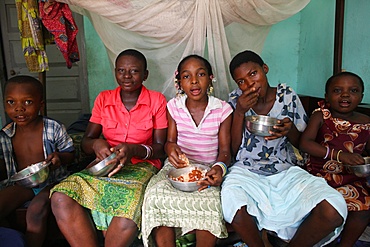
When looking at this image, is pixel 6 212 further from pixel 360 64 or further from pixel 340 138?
pixel 360 64

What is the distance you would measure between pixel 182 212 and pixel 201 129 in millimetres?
594

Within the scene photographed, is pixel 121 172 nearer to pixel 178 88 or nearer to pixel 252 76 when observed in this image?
pixel 178 88

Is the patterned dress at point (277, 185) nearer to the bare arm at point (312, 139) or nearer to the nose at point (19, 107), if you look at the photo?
the bare arm at point (312, 139)

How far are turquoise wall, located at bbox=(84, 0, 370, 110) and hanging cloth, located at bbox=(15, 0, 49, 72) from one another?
130 cm

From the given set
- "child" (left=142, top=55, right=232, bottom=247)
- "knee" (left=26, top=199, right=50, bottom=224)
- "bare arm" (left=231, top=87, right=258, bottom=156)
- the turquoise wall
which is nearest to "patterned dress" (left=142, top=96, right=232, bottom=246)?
"child" (left=142, top=55, right=232, bottom=247)

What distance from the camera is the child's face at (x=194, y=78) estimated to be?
74.0 inches

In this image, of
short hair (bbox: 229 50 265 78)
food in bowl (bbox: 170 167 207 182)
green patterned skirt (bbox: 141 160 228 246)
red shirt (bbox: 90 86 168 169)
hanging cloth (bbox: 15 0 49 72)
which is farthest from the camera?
hanging cloth (bbox: 15 0 49 72)

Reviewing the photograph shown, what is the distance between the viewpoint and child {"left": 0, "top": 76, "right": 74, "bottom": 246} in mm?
1675

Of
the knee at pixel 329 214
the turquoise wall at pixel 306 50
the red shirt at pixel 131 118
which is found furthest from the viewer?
the turquoise wall at pixel 306 50

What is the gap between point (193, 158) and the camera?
1.98 meters

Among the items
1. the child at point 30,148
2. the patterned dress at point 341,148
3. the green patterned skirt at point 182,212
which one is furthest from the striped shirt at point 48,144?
the patterned dress at point 341,148

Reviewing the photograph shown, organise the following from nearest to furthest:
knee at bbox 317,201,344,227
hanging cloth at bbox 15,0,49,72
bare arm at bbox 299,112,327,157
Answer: knee at bbox 317,201,344,227
bare arm at bbox 299,112,327,157
hanging cloth at bbox 15,0,49,72

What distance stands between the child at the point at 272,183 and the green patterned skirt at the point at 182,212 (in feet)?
0.21

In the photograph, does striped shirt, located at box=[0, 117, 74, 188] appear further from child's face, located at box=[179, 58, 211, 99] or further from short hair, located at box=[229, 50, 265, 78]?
short hair, located at box=[229, 50, 265, 78]
